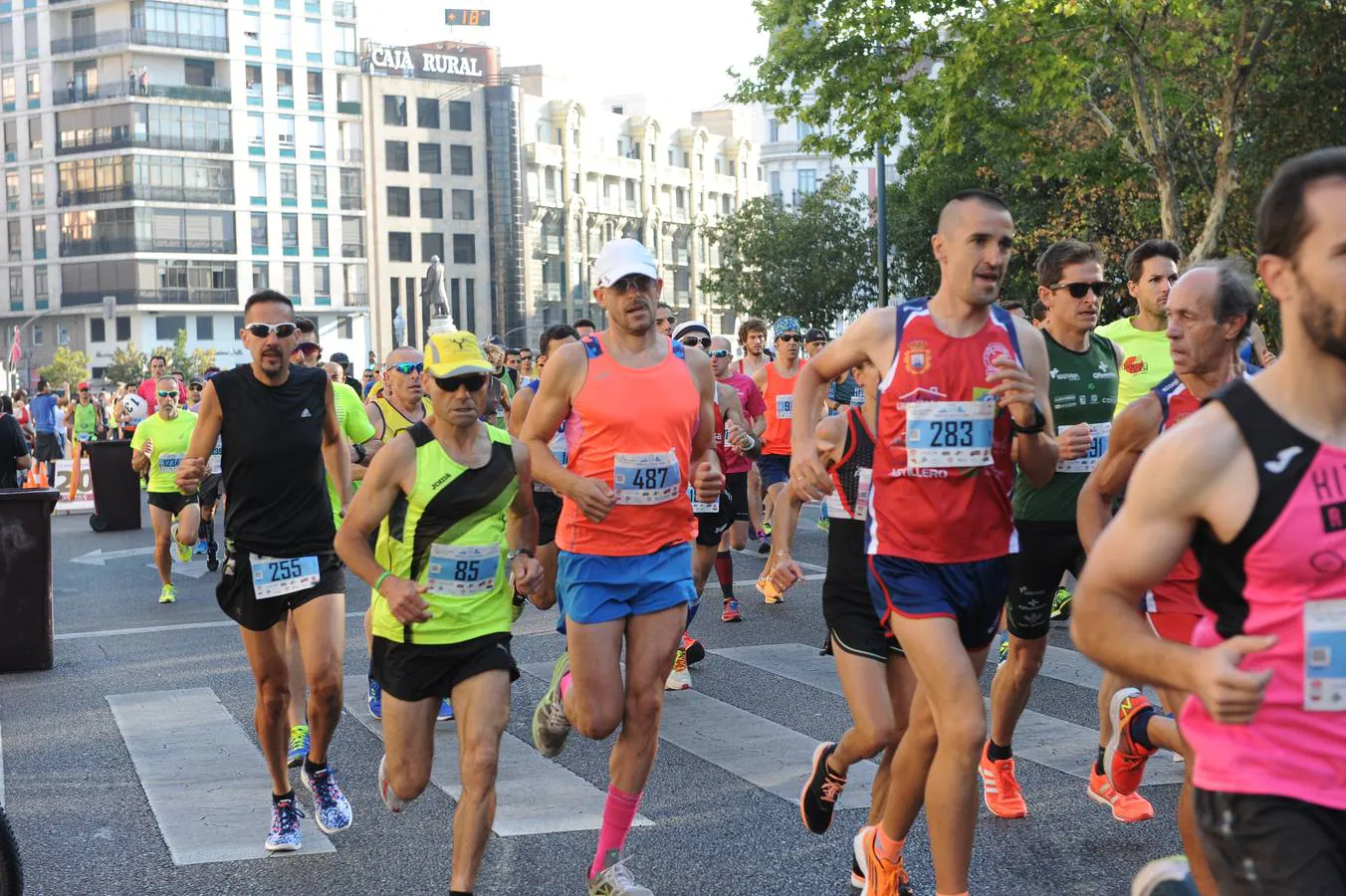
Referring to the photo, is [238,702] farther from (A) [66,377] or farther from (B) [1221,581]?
(A) [66,377]

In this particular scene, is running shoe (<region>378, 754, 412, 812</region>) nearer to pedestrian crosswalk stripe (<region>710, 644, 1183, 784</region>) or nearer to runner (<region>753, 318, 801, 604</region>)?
pedestrian crosswalk stripe (<region>710, 644, 1183, 784</region>)

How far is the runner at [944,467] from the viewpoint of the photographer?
16.8 ft

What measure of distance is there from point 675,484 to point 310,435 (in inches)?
68.0

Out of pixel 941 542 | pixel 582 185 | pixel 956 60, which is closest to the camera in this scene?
pixel 941 542

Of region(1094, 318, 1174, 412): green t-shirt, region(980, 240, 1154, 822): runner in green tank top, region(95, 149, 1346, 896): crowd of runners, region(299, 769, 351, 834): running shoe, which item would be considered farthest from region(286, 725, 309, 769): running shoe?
region(1094, 318, 1174, 412): green t-shirt

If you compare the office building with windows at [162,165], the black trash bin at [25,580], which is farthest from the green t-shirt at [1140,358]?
the office building with windows at [162,165]

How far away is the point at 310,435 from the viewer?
7.06m

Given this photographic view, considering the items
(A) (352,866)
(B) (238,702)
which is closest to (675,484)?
(A) (352,866)

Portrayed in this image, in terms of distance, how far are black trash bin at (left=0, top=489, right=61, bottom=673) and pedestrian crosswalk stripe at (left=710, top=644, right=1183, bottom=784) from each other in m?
4.43

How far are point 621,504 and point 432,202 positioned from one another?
→ 101502 millimetres

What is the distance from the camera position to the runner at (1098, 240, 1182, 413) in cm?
788

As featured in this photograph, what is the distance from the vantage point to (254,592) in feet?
22.1

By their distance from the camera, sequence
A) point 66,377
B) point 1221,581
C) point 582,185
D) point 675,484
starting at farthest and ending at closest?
1. point 582,185
2. point 66,377
3. point 675,484
4. point 1221,581

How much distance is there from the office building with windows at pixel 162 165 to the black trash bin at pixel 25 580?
8444 centimetres
